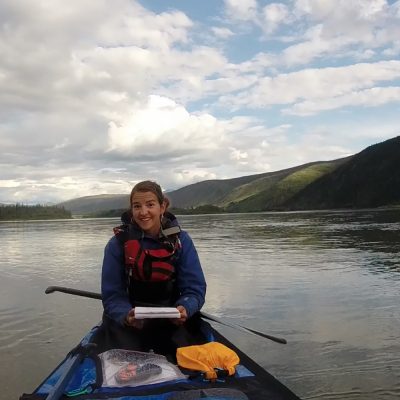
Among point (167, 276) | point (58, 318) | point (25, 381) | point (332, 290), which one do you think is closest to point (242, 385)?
point (167, 276)

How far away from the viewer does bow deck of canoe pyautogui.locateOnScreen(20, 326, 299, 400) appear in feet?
13.0

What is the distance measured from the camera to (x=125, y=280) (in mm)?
5594

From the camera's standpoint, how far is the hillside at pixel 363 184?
136 meters

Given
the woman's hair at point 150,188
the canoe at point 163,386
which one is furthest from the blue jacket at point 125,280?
the canoe at point 163,386

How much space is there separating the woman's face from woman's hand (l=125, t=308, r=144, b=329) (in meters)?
0.95

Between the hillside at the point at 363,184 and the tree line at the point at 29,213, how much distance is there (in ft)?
282

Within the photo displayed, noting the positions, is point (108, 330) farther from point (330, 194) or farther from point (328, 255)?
point (330, 194)

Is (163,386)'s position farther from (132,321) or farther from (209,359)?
(132,321)

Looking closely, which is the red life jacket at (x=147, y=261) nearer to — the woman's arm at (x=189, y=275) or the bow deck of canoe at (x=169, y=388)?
the woman's arm at (x=189, y=275)

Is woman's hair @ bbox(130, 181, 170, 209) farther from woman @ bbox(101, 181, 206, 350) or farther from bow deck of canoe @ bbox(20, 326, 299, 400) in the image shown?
bow deck of canoe @ bbox(20, 326, 299, 400)

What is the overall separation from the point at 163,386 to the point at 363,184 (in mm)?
150463

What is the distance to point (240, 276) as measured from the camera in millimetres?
15289

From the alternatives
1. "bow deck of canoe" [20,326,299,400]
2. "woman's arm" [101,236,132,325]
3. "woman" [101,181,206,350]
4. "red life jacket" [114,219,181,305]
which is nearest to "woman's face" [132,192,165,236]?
"woman" [101,181,206,350]

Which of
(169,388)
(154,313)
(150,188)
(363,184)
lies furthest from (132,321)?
(363,184)
